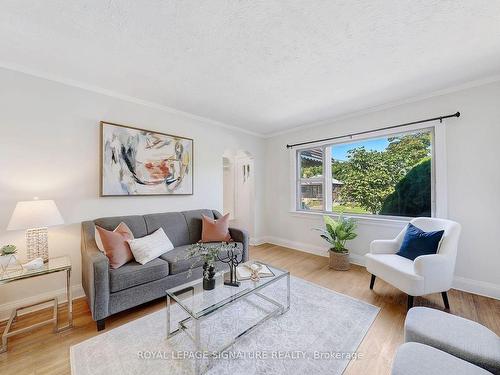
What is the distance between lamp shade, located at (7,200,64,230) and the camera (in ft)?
5.90

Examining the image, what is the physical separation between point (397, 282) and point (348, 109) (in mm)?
2429

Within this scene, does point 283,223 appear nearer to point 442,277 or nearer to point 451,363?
point 442,277

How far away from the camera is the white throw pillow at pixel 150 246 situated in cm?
219

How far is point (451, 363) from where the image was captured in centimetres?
98

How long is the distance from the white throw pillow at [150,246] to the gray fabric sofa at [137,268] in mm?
71

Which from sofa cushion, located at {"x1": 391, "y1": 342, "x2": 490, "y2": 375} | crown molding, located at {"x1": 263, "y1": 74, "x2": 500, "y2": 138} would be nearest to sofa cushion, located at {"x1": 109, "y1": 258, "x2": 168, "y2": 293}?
sofa cushion, located at {"x1": 391, "y1": 342, "x2": 490, "y2": 375}

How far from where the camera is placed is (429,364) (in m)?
0.98

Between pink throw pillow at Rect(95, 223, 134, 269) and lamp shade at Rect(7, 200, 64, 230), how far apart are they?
1.28ft

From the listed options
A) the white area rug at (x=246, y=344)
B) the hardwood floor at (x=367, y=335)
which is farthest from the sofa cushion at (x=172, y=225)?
the white area rug at (x=246, y=344)

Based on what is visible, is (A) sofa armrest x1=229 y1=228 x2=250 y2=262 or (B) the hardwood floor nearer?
(B) the hardwood floor

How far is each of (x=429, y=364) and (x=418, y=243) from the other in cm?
164

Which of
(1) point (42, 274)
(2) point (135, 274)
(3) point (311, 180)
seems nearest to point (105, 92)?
(1) point (42, 274)

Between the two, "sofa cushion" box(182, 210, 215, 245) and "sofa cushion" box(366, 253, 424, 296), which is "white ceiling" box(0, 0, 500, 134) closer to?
"sofa cushion" box(182, 210, 215, 245)

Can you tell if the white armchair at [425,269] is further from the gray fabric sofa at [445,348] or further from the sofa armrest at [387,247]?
the gray fabric sofa at [445,348]
